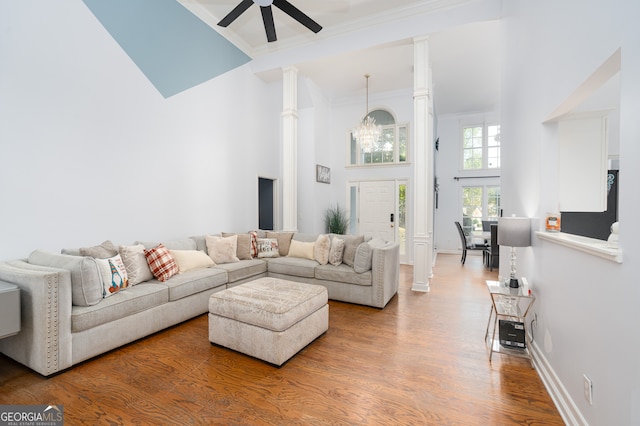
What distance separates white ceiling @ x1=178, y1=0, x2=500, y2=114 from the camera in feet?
14.5

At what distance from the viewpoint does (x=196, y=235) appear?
4.63 m

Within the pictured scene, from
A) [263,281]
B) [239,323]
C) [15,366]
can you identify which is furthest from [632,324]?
[15,366]

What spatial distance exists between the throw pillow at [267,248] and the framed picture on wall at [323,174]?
2.35 metres

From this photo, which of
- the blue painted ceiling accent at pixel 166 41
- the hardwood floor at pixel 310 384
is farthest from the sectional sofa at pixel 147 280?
the blue painted ceiling accent at pixel 166 41

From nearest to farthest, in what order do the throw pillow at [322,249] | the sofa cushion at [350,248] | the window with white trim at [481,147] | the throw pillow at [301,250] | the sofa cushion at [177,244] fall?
the sofa cushion at [177,244] → the sofa cushion at [350,248] → the throw pillow at [322,249] → the throw pillow at [301,250] → the window with white trim at [481,147]

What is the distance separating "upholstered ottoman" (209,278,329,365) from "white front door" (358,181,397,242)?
4.21m

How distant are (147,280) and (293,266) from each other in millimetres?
1868

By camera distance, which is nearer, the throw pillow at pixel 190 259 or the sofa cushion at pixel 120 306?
the sofa cushion at pixel 120 306

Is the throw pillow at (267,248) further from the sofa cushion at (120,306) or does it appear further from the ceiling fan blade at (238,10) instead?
the ceiling fan blade at (238,10)

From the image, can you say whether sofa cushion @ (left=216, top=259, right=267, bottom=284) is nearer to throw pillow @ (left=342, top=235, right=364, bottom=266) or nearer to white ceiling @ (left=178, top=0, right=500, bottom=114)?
throw pillow @ (left=342, top=235, right=364, bottom=266)

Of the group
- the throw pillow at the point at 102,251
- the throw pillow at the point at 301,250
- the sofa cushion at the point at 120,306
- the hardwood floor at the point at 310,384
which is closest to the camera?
the hardwood floor at the point at 310,384

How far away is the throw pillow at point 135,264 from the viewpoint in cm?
315

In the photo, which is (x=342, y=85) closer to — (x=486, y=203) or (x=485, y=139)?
(x=485, y=139)

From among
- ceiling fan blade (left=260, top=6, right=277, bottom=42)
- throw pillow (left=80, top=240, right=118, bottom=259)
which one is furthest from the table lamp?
throw pillow (left=80, top=240, right=118, bottom=259)
